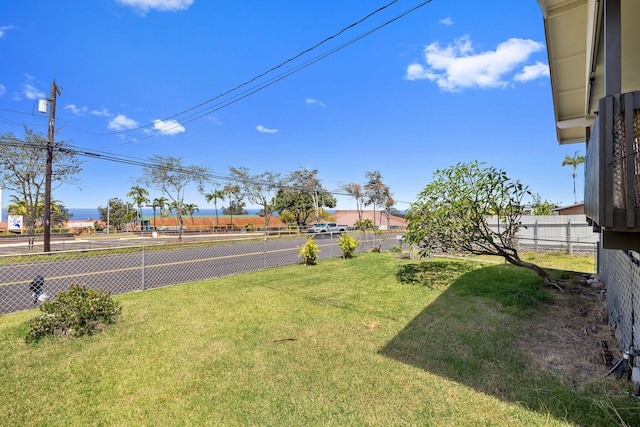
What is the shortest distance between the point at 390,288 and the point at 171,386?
197 inches

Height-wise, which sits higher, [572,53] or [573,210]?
[572,53]

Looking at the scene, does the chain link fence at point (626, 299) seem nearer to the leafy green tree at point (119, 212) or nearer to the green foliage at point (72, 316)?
the green foliage at point (72, 316)

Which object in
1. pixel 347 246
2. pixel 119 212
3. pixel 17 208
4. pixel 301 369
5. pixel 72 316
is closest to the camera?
pixel 301 369

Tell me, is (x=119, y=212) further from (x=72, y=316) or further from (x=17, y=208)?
(x=72, y=316)

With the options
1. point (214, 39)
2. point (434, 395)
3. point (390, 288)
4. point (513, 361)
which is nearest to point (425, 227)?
point (390, 288)

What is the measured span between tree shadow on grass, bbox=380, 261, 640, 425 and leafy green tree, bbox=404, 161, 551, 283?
41.1 inches

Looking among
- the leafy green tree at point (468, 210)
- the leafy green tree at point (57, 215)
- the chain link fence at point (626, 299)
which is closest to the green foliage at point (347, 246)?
the leafy green tree at point (468, 210)

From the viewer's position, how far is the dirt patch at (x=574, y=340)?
3.17m

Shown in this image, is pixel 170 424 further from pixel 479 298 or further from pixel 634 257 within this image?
pixel 479 298

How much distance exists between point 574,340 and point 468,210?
384 centimetres

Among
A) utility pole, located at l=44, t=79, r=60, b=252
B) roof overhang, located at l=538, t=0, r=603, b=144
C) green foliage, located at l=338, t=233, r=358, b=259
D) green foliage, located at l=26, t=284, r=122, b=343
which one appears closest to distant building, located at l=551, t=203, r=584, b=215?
roof overhang, located at l=538, t=0, r=603, b=144

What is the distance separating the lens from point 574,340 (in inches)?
152

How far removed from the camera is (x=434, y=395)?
106 inches

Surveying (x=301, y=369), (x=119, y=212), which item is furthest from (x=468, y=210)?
(x=119, y=212)
